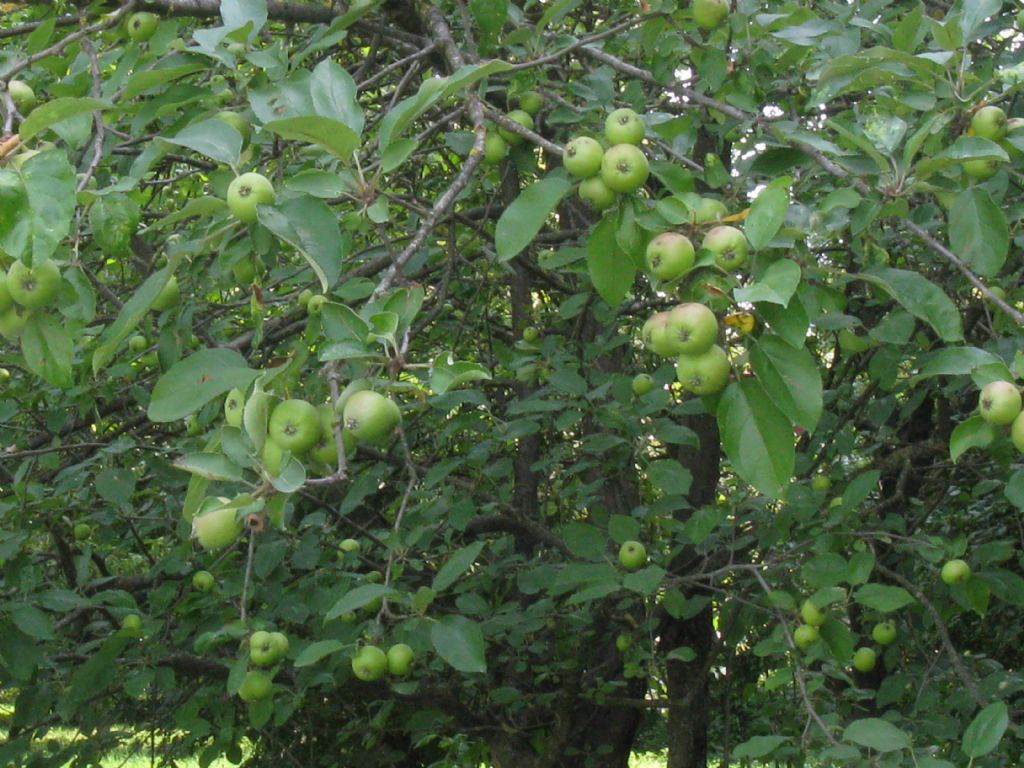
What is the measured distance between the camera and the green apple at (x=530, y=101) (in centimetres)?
254

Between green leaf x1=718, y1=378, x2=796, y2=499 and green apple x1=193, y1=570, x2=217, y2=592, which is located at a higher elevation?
green leaf x1=718, y1=378, x2=796, y2=499

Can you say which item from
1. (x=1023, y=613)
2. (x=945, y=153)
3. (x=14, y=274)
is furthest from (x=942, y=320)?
(x=1023, y=613)

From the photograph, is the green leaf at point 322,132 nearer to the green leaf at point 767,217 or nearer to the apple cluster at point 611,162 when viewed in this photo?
the apple cluster at point 611,162

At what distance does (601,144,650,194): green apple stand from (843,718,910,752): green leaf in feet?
3.98

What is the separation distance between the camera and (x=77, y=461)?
3840mm

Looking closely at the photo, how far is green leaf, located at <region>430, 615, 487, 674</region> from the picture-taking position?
224 cm

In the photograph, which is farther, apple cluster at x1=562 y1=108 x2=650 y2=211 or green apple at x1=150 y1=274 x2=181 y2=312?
green apple at x1=150 y1=274 x2=181 y2=312

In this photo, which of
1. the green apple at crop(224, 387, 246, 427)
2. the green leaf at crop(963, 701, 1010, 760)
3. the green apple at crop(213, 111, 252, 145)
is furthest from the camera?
the green leaf at crop(963, 701, 1010, 760)

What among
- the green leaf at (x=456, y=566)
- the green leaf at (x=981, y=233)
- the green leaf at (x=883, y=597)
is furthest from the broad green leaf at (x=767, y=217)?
the green leaf at (x=883, y=597)

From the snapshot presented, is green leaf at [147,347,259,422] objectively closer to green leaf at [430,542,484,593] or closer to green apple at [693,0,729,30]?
green leaf at [430,542,484,593]

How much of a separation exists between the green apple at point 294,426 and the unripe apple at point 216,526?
113 mm

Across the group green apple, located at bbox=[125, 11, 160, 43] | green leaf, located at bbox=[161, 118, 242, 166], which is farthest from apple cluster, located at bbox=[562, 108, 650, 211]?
green apple, located at bbox=[125, 11, 160, 43]

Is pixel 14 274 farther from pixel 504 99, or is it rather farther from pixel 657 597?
pixel 657 597

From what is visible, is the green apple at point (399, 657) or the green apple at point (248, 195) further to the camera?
the green apple at point (399, 657)
